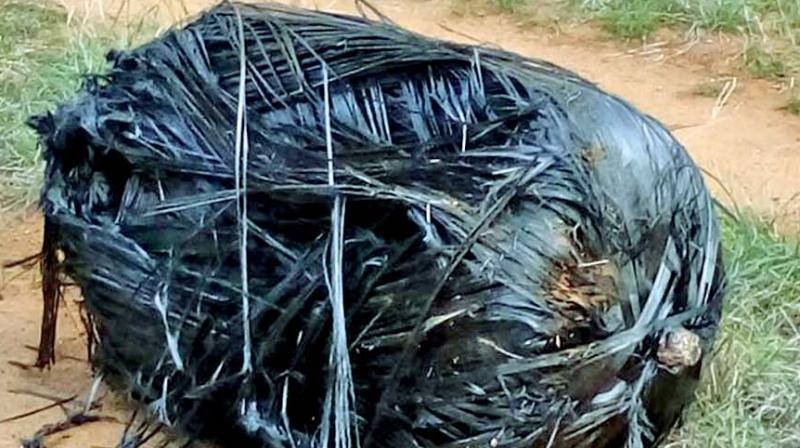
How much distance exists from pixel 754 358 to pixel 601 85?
6.30 feet

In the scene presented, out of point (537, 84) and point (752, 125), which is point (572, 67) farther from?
point (537, 84)

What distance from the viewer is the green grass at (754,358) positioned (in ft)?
9.34

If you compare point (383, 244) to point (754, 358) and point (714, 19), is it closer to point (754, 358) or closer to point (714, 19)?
point (754, 358)

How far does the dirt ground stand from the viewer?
3014 millimetres

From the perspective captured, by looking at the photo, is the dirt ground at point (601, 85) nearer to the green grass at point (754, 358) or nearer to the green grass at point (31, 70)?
the green grass at point (31, 70)

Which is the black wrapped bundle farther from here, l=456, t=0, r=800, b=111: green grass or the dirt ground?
l=456, t=0, r=800, b=111: green grass

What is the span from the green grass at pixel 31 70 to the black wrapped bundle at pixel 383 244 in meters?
1.15

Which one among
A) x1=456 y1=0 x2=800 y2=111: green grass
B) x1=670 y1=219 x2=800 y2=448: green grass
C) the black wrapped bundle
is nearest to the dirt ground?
x1=456 y1=0 x2=800 y2=111: green grass

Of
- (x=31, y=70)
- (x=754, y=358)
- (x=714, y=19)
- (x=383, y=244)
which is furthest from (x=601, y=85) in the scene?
(x=383, y=244)

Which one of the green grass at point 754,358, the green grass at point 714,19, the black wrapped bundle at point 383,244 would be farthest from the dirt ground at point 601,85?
the green grass at point 754,358

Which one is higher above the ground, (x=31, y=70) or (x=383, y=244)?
(x=383, y=244)

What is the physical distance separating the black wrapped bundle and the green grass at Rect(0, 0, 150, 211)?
115 centimetres

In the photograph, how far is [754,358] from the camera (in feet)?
9.96

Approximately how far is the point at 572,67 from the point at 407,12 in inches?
32.0
